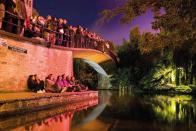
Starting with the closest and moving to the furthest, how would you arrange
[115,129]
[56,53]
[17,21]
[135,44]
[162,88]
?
[115,129] → [17,21] → [56,53] → [162,88] → [135,44]

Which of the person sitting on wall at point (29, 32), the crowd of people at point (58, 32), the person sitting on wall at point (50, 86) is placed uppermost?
the crowd of people at point (58, 32)

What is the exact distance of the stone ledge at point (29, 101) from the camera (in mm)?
10775

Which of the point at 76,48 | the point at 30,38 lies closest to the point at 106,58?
the point at 76,48

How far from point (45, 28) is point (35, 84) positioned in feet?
11.4

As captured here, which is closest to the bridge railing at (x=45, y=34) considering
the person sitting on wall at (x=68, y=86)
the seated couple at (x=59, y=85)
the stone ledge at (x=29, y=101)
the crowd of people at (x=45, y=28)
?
the crowd of people at (x=45, y=28)

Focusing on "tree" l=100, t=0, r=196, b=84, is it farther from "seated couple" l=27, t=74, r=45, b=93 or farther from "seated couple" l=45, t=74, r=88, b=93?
"seated couple" l=45, t=74, r=88, b=93

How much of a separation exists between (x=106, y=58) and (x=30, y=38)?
790 inches

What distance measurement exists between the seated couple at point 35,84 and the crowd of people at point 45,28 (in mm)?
2018

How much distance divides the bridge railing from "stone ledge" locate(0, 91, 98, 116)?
3.18m

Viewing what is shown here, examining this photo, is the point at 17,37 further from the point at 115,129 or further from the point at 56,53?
the point at 115,129

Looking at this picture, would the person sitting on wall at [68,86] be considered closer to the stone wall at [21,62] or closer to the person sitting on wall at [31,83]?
the stone wall at [21,62]

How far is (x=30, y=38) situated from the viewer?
16.3 m

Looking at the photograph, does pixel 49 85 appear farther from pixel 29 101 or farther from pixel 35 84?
pixel 29 101

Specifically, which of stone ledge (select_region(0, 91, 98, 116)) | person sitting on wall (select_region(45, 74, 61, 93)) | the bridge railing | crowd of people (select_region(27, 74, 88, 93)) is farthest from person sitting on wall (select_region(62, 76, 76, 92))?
the bridge railing
